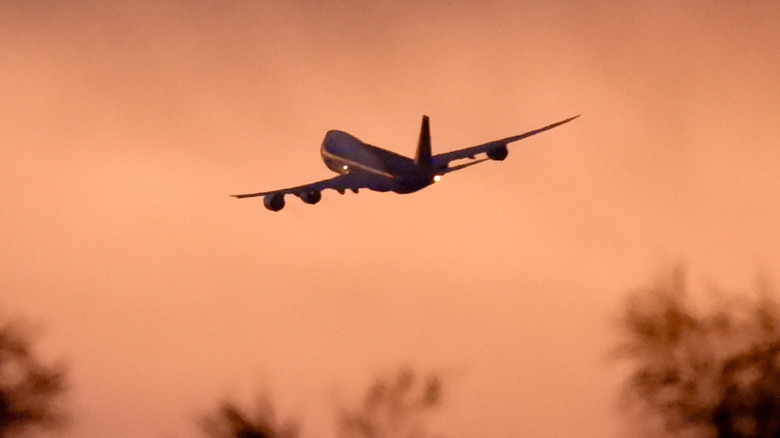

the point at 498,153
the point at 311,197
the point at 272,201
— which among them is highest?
the point at 272,201

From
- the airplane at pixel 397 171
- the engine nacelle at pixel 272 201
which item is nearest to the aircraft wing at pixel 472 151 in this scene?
the airplane at pixel 397 171

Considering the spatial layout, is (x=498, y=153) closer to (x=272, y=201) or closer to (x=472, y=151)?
(x=472, y=151)

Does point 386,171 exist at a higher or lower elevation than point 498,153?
higher

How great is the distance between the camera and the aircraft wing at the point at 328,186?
8300 cm

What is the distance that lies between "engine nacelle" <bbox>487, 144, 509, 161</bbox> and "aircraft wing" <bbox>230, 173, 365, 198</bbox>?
7173mm

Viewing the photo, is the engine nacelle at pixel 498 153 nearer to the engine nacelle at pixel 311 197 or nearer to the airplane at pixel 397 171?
the airplane at pixel 397 171

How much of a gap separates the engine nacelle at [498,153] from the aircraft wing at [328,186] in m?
7.17

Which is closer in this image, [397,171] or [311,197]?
[397,171]

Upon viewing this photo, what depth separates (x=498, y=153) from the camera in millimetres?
79688

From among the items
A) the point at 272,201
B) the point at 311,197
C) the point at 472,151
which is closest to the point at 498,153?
the point at 472,151

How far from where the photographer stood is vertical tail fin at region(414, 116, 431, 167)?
268ft

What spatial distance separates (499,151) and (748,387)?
1023 inches

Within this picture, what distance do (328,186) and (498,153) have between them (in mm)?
10159

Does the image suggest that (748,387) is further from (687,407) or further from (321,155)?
(321,155)
